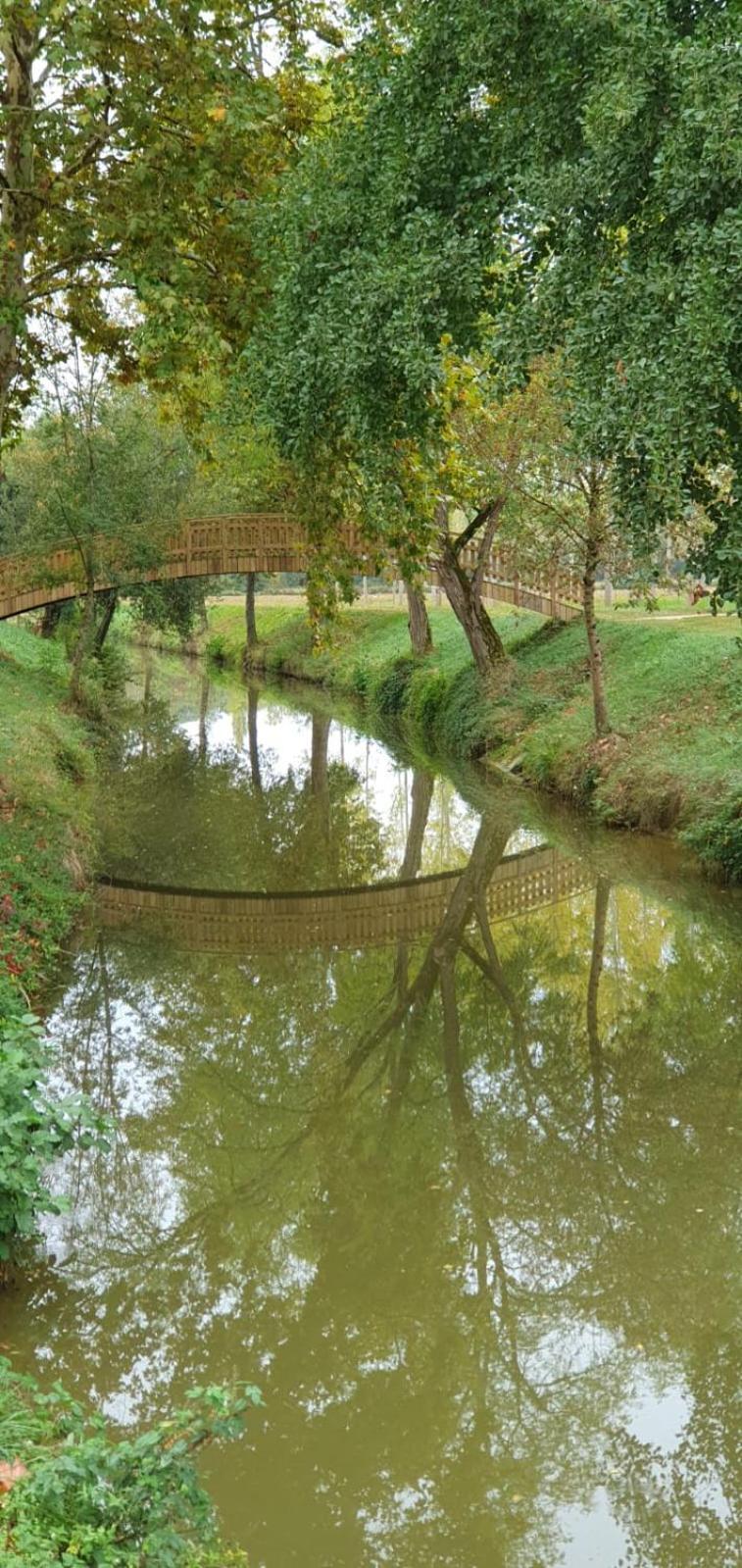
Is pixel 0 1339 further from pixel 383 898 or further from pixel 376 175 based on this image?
pixel 383 898

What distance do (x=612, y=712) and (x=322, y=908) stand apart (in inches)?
345

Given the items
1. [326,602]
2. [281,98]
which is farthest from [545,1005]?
[281,98]

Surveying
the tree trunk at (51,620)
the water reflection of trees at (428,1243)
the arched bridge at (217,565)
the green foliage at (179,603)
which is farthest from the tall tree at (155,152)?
the tree trunk at (51,620)

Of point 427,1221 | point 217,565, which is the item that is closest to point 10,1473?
point 427,1221

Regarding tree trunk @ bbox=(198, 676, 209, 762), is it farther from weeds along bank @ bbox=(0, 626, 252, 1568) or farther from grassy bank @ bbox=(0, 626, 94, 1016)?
weeds along bank @ bbox=(0, 626, 252, 1568)

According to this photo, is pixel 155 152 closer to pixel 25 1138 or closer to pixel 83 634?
pixel 25 1138

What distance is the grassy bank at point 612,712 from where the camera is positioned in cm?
1855

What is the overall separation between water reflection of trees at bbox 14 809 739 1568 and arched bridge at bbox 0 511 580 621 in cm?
1620

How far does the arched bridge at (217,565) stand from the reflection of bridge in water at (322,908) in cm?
1144

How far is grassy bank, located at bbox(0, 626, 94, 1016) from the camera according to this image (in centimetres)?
1164

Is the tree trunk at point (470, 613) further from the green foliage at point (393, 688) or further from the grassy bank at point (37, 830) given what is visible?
the grassy bank at point (37, 830)

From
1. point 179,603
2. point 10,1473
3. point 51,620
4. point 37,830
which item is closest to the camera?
point 10,1473

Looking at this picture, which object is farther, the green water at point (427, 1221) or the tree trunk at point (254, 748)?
the tree trunk at point (254, 748)

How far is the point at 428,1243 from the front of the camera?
7.86 metres
